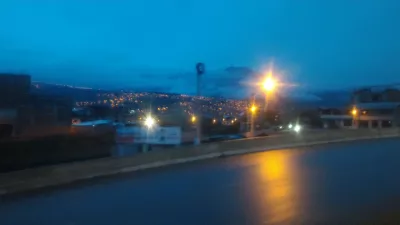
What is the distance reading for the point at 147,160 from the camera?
61.1 ft

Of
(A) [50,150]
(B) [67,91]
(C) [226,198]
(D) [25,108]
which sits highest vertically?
(B) [67,91]

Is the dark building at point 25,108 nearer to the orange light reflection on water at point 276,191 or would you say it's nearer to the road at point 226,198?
the road at point 226,198

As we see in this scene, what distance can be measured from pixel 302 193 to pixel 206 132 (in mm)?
30028

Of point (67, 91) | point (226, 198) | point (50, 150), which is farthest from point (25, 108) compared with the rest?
point (226, 198)

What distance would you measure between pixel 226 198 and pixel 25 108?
64.2 feet

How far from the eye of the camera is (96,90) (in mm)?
28500

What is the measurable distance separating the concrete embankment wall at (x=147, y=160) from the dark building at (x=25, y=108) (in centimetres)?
957

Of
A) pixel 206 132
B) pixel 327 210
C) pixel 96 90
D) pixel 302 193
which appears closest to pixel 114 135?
pixel 96 90

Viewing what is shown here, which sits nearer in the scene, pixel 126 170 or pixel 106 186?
pixel 106 186

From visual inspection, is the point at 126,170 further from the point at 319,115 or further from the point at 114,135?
the point at 319,115

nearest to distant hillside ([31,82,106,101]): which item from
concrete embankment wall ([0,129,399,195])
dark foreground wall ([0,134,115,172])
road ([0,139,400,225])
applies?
dark foreground wall ([0,134,115,172])

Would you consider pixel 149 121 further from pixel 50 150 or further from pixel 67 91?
pixel 50 150

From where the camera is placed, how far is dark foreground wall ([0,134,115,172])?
62.4 ft

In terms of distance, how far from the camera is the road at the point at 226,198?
348 inches
